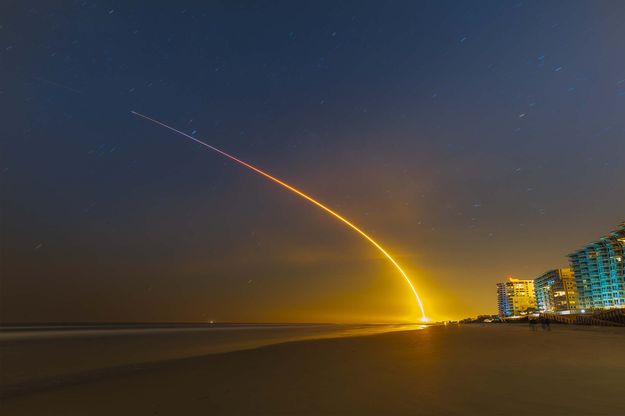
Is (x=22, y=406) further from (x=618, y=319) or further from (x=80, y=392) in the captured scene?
(x=618, y=319)

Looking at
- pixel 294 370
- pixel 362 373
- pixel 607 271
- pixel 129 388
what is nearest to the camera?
pixel 129 388

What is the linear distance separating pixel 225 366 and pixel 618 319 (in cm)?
8469

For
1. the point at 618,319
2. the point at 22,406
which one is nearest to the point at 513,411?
the point at 22,406

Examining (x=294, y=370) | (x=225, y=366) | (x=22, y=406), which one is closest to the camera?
(x=22, y=406)

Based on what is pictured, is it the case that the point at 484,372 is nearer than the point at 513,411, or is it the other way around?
the point at 513,411

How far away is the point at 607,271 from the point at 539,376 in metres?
231

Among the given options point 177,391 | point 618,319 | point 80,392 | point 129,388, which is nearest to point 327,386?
point 177,391

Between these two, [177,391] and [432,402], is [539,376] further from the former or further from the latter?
[177,391]

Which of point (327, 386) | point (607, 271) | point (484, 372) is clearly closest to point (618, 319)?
point (484, 372)

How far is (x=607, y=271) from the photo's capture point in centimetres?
19862

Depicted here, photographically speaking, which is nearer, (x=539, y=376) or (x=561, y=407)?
(x=561, y=407)

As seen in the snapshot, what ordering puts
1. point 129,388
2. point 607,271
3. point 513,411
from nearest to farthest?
point 513,411
point 129,388
point 607,271

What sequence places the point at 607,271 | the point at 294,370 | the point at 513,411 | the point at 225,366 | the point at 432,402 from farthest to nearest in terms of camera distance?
the point at 607,271 → the point at 225,366 → the point at 294,370 → the point at 432,402 → the point at 513,411

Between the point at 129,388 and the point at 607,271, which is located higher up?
the point at 607,271
